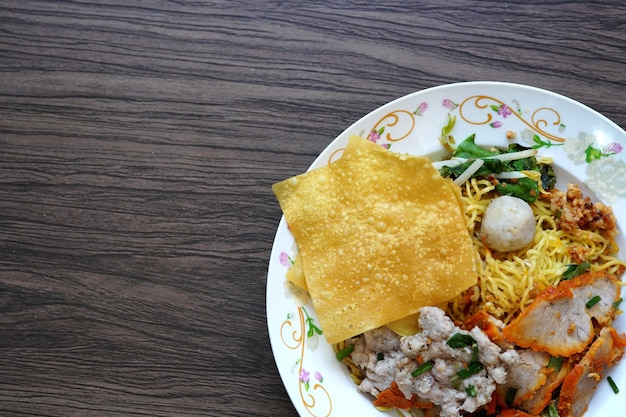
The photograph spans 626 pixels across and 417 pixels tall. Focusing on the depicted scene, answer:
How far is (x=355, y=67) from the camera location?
9.70 ft

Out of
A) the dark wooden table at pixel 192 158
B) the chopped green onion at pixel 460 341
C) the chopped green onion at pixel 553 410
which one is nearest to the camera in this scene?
the chopped green onion at pixel 460 341

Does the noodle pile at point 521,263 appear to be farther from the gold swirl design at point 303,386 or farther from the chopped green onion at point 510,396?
the gold swirl design at point 303,386

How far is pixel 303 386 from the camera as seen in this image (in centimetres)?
249

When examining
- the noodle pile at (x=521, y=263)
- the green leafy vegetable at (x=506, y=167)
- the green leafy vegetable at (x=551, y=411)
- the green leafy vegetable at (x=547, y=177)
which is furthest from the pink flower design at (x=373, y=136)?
the green leafy vegetable at (x=551, y=411)

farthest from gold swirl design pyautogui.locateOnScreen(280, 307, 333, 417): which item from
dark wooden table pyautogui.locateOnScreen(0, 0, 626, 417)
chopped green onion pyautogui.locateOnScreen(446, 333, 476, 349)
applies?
chopped green onion pyautogui.locateOnScreen(446, 333, 476, 349)

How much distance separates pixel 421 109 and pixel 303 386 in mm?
1277

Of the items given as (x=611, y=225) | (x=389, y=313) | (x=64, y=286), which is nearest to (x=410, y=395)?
(x=389, y=313)

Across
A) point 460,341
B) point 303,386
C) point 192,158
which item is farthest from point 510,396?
point 192,158

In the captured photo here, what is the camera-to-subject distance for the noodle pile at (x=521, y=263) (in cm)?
252

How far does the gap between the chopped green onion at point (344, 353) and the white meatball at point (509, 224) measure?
2.44ft

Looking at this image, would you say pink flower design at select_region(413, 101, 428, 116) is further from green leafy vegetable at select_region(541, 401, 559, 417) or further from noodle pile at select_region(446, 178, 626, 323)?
green leafy vegetable at select_region(541, 401, 559, 417)

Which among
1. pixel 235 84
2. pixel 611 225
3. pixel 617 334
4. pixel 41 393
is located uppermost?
pixel 235 84

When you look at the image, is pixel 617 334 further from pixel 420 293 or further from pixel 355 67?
pixel 355 67

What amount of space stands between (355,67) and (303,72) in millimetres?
260
